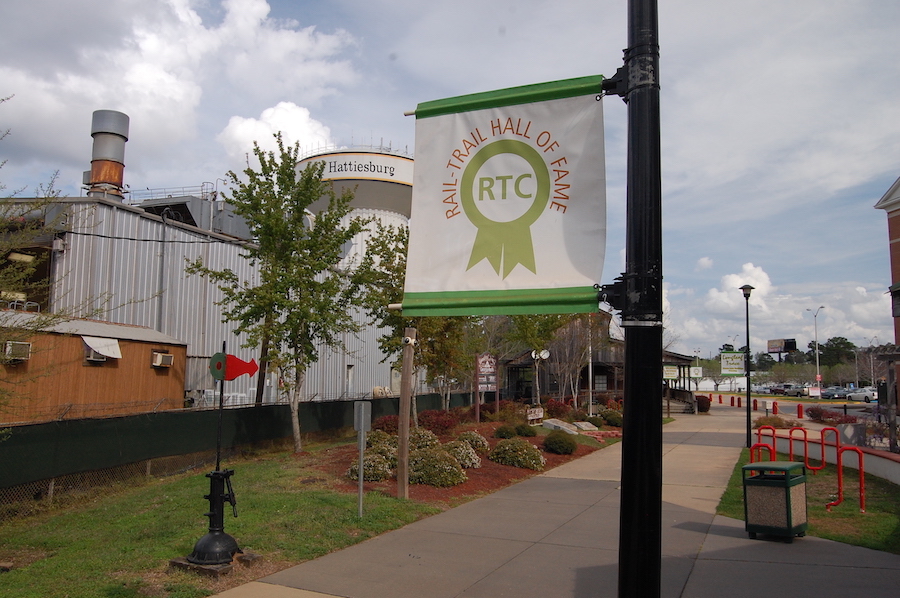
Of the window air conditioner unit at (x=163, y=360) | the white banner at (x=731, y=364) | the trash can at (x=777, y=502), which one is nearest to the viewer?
the trash can at (x=777, y=502)

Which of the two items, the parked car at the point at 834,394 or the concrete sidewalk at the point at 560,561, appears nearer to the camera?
the concrete sidewalk at the point at 560,561

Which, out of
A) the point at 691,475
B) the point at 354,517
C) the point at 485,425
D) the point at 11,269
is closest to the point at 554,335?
the point at 485,425

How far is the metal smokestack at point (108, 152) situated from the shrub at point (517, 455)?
21.2m

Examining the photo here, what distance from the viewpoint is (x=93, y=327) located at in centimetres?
1622

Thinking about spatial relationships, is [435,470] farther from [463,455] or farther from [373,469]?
[463,455]

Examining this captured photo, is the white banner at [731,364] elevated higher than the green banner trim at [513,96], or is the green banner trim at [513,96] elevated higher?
the green banner trim at [513,96]

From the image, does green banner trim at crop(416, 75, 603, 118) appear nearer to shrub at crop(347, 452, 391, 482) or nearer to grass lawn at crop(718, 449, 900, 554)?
grass lawn at crop(718, 449, 900, 554)

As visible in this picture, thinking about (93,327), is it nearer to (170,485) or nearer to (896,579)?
(170,485)

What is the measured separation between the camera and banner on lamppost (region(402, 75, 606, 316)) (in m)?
3.75

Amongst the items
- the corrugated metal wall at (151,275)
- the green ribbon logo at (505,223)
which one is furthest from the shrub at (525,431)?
the green ribbon logo at (505,223)

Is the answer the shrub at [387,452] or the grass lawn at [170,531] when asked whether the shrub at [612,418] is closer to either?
the shrub at [387,452]

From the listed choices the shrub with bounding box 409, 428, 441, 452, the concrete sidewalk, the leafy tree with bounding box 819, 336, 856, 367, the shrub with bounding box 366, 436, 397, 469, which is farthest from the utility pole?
the leafy tree with bounding box 819, 336, 856, 367

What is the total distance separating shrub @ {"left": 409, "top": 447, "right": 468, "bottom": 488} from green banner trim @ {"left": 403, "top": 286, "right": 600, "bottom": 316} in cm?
944

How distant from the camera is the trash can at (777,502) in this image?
8.94 metres
